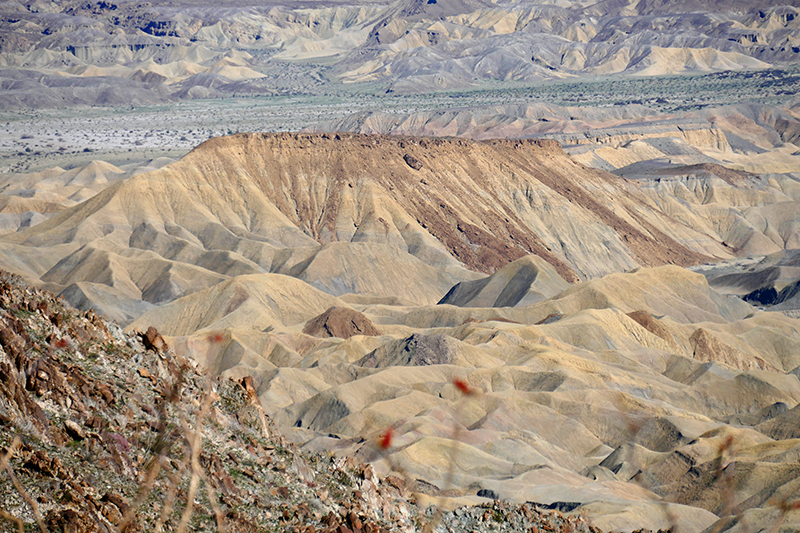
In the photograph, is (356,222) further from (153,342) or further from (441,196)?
(153,342)

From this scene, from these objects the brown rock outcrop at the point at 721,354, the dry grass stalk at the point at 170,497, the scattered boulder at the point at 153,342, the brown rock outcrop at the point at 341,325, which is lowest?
the brown rock outcrop at the point at 721,354

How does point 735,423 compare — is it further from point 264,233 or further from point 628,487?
point 264,233

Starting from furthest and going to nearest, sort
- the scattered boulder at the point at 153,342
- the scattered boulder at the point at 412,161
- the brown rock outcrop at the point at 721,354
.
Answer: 1. the scattered boulder at the point at 412,161
2. the brown rock outcrop at the point at 721,354
3. the scattered boulder at the point at 153,342

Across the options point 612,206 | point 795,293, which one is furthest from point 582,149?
point 795,293

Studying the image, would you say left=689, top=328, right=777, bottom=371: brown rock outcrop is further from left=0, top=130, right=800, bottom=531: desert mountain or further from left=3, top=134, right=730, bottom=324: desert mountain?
left=3, top=134, right=730, bottom=324: desert mountain

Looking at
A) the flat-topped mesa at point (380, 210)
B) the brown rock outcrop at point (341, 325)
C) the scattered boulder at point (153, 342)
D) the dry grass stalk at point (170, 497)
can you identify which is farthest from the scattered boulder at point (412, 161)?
the dry grass stalk at point (170, 497)

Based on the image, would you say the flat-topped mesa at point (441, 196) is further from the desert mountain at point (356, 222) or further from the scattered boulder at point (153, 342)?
the scattered boulder at point (153, 342)

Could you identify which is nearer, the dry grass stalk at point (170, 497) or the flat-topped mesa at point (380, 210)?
the dry grass stalk at point (170, 497)

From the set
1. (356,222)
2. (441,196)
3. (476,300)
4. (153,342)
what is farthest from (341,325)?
(153,342)

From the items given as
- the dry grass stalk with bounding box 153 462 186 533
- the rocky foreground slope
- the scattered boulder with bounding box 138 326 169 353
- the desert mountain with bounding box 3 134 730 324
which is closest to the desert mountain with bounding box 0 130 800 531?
the desert mountain with bounding box 3 134 730 324
